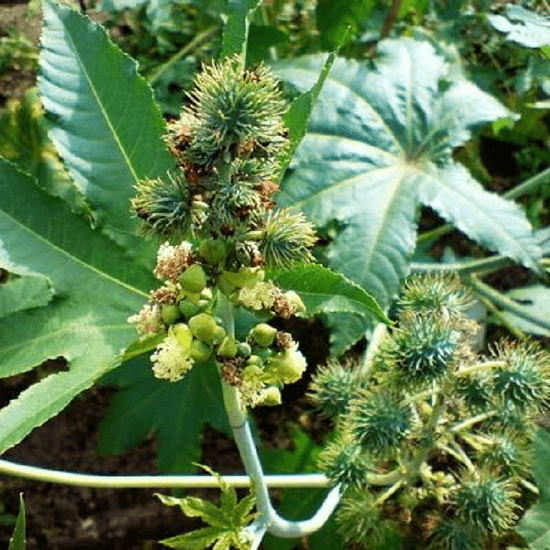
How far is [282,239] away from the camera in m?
1.42

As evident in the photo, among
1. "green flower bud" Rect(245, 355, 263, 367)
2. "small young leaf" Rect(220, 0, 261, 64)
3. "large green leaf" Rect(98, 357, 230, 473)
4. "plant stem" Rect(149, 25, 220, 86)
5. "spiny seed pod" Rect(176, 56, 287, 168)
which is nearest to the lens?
"spiny seed pod" Rect(176, 56, 287, 168)

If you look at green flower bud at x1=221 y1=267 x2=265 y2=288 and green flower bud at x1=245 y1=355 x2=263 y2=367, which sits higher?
green flower bud at x1=221 y1=267 x2=265 y2=288

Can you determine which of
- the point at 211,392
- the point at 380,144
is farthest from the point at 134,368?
the point at 380,144

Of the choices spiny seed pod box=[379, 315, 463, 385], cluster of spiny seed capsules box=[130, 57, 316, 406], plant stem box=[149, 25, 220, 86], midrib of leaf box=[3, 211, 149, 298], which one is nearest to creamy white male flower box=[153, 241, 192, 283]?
cluster of spiny seed capsules box=[130, 57, 316, 406]

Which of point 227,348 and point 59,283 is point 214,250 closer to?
point 227,348

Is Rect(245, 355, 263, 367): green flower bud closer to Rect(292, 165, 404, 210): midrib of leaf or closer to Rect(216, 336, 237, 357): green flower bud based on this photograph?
Rect(216, 336, 237, 357): green flower bud

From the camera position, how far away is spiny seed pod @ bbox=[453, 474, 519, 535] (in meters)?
1.97

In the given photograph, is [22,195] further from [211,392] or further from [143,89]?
[211,392]

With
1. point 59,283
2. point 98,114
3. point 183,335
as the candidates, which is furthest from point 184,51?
point 183,335

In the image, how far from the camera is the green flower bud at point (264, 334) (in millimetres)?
1569

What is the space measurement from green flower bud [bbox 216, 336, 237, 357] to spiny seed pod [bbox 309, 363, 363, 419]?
67cm

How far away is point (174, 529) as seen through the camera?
287 centimetres

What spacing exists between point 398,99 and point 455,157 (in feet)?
2.93

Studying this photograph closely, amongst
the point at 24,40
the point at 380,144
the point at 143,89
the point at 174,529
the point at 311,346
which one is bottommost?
the point at 174,529
